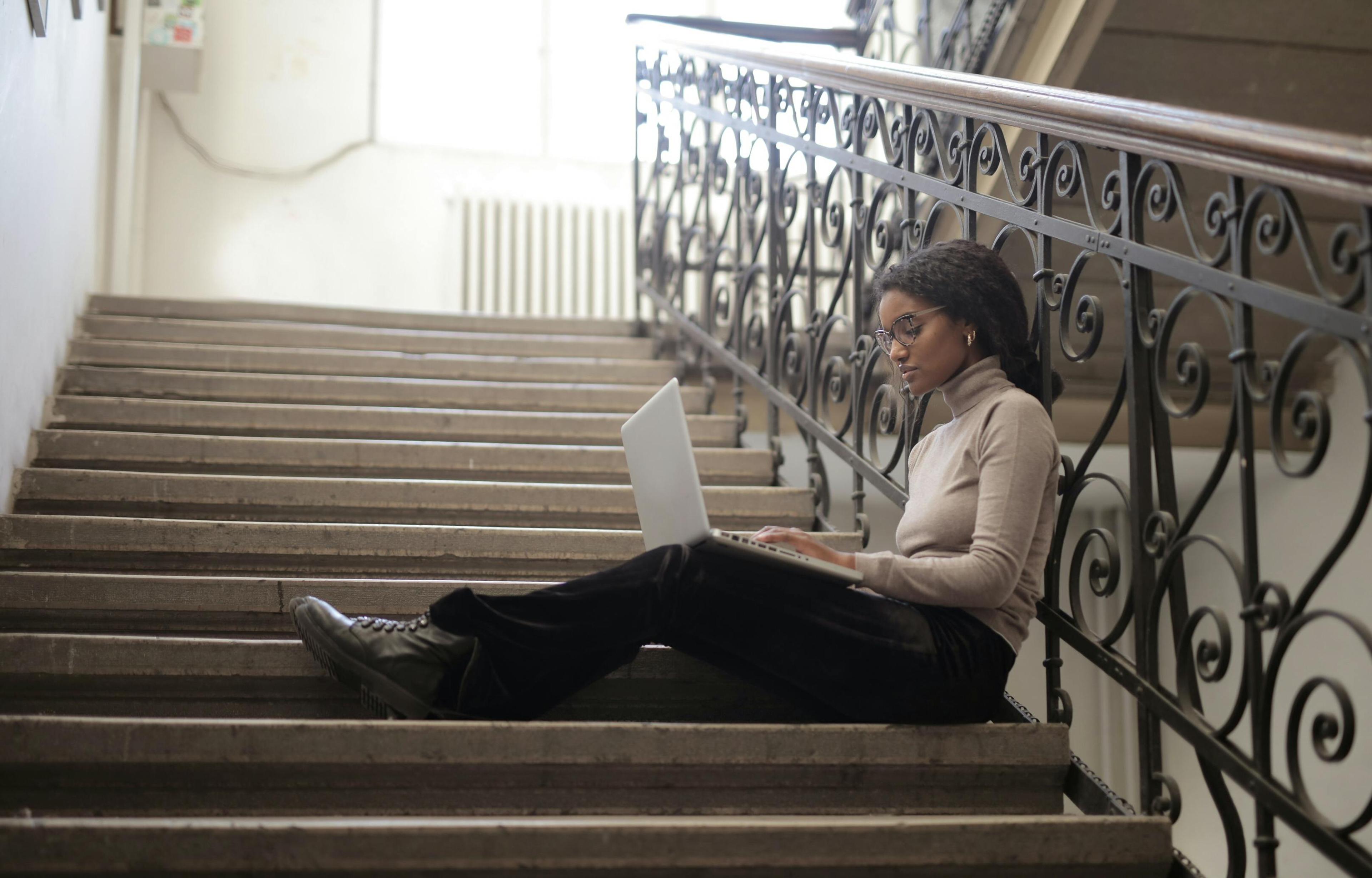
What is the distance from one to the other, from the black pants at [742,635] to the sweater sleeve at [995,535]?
63 mm

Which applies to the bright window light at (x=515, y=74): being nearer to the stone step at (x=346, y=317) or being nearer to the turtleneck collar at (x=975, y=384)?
the stone step at (x=346, y=317)

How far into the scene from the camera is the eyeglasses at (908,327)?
1891mm

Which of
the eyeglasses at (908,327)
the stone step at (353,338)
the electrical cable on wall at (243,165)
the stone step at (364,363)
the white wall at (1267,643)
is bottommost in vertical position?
the white wall at (1267,643)

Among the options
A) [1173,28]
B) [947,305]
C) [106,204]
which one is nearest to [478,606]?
[947,305]

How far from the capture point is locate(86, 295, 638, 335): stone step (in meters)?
3.63

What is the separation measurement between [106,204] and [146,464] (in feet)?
7.84

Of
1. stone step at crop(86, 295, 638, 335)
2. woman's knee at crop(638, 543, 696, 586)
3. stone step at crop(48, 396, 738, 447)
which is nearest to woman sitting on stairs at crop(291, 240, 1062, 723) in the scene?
woman's knee at crop(638, 543, 696, 586)

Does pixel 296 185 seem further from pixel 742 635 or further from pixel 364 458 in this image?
pixel 742 635

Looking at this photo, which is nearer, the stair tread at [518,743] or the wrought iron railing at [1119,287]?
the wrought iron railing at [1119,287]

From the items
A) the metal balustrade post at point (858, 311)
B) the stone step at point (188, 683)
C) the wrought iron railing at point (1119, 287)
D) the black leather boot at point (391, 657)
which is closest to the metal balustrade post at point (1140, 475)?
the wrought iron railing at point (1119, 287)

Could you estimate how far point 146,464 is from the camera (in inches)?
107

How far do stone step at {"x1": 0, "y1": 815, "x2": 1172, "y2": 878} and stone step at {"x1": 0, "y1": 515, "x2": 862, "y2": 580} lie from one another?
2.79 ft

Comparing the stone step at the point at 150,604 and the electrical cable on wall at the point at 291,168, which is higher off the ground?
the electrical cable on wall at the point at 291,168

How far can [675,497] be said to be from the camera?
1800 mm
